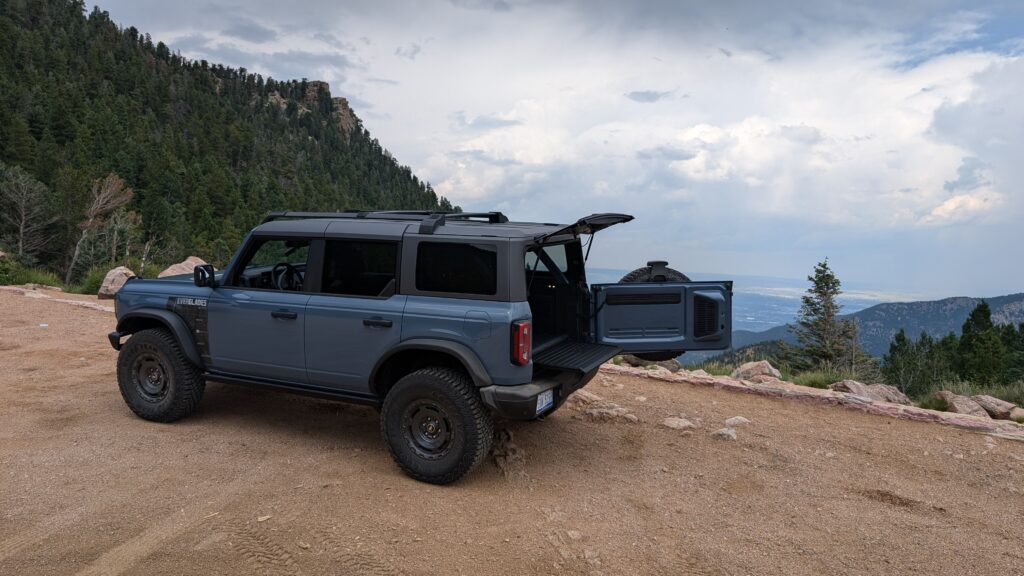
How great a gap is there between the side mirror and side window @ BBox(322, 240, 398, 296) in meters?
1.16

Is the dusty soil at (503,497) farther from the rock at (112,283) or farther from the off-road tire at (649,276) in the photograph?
the rock at (112,283)

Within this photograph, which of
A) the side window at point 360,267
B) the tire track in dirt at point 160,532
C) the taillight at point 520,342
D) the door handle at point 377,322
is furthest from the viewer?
the side window at point 360,267

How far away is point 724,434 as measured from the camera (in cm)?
614

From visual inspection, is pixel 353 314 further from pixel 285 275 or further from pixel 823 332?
pixel 823 332

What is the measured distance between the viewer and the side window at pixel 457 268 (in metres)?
4.64

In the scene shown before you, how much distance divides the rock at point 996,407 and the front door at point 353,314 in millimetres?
7708

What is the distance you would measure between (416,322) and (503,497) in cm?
142

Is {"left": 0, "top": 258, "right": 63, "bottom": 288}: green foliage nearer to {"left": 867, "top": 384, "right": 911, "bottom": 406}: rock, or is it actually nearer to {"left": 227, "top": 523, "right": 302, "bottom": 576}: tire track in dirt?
{"left": 227, "top": 523, "right": 302, "bottom": 576}: tire track in dirt

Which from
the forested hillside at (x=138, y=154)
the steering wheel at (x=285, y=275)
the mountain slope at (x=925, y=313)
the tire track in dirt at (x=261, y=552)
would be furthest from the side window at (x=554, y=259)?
the mountain slope at (x=925, y=313)

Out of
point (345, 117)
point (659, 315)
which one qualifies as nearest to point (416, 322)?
point (659, 315)

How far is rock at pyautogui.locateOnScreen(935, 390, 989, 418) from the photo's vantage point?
7960mm

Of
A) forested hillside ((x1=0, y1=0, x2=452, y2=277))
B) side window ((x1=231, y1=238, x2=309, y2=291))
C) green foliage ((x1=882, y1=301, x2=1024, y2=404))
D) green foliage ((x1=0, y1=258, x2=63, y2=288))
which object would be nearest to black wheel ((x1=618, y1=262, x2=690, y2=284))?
side window ((x1=231, y1=238, x2=309, y2=291))

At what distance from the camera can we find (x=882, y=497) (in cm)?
492

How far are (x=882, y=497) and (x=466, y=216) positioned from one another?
3.95 m
